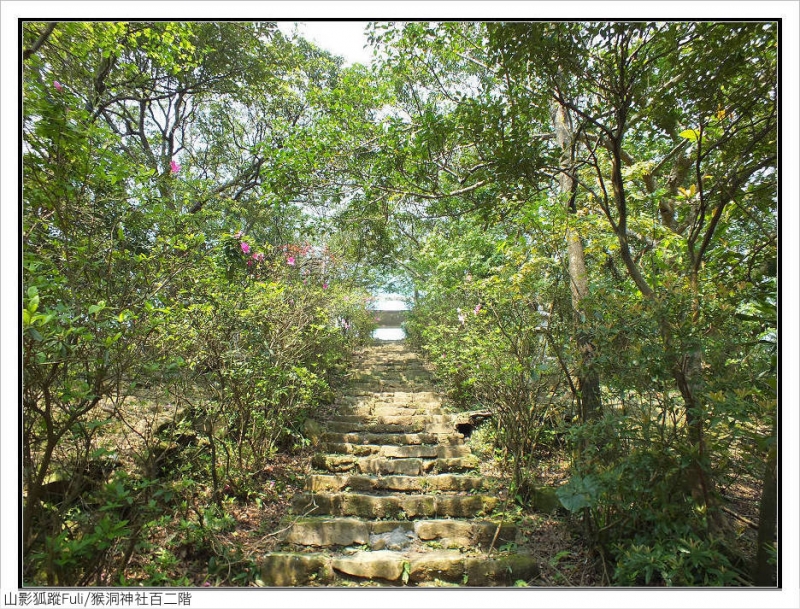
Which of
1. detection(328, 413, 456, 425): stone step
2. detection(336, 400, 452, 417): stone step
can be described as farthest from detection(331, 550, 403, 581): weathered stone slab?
detection(336, 400, 452, 417): stone step

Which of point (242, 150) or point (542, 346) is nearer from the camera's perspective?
point (542, 346)

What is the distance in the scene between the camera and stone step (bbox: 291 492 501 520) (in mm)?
3061

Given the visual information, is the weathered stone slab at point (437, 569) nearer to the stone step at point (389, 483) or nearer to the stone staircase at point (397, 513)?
the stone staircase at point (397, 513)

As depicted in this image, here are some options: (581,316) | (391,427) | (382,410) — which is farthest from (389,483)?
(581,316)

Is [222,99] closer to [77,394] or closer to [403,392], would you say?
[403,392]

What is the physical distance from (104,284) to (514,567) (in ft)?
9.40

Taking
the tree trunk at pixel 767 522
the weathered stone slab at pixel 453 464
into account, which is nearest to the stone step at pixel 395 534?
the weathered stone slab at pixel 453 464

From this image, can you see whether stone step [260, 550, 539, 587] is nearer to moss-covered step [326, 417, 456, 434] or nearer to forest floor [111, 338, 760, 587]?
forest floor [111, 338, 760, 587]

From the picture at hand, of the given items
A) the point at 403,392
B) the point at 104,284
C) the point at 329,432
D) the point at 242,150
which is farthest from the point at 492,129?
the point at 242,150

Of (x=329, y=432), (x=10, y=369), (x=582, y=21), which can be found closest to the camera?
(x=10, y=369)

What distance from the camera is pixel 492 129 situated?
8.04 ft

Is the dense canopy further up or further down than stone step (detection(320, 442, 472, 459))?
further up

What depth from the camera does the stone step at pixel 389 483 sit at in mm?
3447

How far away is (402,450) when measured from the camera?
406 cm
